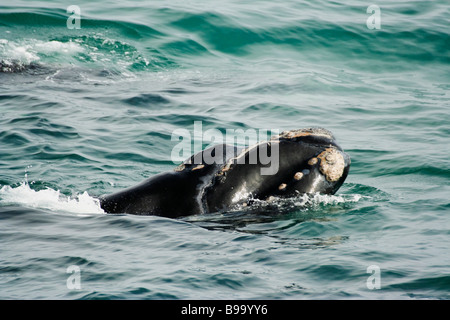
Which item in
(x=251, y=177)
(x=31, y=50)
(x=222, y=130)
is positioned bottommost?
(x=222, y=130)

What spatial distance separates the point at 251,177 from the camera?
28.0 ft

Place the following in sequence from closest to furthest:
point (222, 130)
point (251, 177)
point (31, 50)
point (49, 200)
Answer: point (251, 177) → point (49, 200) → point (222, 130) → point (31, 50)

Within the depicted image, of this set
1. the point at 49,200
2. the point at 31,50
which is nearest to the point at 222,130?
the point at 49,200

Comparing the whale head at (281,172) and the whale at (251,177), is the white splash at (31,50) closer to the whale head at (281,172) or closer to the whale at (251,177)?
the whale at (251,177)

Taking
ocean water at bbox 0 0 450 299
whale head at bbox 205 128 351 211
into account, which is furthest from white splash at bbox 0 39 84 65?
whale head at bbox 205 128 351 211

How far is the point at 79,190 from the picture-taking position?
11422 mm

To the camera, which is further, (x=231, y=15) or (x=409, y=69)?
(x=231, y=15)

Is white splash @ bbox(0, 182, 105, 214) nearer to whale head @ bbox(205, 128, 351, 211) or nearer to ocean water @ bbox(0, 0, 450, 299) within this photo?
ocean water @ bbox(0, 0, 450, 299)

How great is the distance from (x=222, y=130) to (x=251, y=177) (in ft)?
24.0

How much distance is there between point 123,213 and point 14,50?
13.7 metres

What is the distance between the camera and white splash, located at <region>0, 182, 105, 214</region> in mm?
9461

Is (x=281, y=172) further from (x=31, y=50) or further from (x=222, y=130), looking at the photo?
(x=31, y=50)
